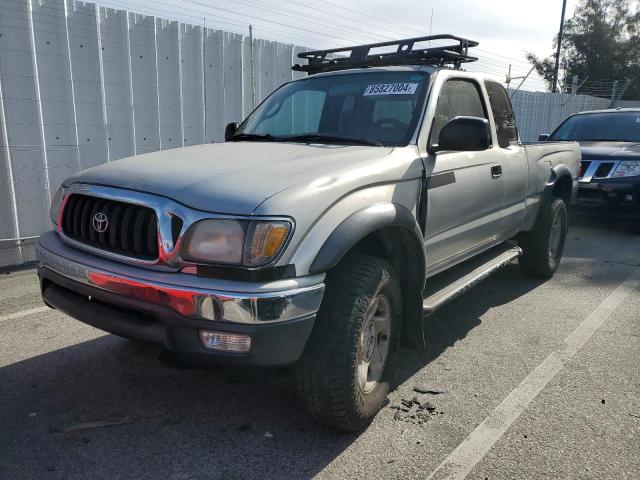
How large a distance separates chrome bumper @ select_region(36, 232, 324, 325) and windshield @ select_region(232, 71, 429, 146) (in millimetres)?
1380

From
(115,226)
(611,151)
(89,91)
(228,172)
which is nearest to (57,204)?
(115,226)

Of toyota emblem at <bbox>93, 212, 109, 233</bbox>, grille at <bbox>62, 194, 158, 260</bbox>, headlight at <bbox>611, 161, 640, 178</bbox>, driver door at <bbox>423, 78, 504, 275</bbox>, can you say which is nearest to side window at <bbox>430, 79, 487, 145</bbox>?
driver door at <bbox>423, 78, 504, 275</bbox>

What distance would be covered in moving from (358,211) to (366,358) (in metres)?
0.79

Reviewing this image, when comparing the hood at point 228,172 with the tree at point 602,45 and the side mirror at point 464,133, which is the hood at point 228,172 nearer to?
the side mirror at point 464,133

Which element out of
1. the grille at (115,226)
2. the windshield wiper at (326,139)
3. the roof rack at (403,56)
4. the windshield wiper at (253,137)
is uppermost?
the roof rack at (403,56)

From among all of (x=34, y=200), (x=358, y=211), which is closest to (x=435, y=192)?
(x=358, y=211)

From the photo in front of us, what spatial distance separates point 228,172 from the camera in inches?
102

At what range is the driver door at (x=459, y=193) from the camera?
336cm

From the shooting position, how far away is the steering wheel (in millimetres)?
3377

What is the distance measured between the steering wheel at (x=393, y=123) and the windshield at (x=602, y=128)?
675 cm

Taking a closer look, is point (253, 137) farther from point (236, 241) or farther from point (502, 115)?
point (502, 115)

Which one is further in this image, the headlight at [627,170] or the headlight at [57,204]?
the headlight at [627,170]

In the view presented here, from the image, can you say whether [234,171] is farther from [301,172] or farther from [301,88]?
[301,88]

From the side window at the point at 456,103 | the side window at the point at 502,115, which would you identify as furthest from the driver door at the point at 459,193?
the side window at the point at 502,115
